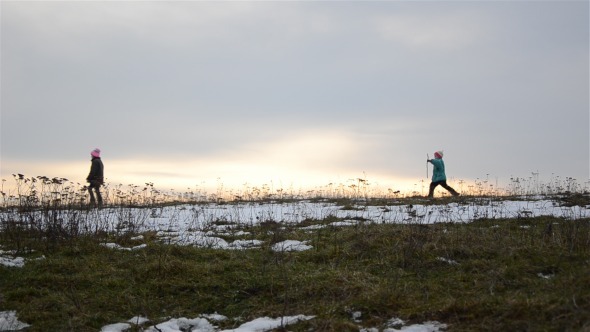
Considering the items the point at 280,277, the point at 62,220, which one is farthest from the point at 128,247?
the point at 280,277

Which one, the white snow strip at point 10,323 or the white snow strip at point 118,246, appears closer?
the white snow strip at point 10,323

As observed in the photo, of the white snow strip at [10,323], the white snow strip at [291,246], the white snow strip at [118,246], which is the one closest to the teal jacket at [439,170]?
the white snow strip at [291,246]

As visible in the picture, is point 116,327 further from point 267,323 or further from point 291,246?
point 291,246

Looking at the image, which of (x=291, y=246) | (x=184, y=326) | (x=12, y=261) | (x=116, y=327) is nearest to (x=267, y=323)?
(x=184, y=326)

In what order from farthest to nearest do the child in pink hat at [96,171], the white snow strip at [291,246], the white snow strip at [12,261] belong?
1. the child in pink hat at [96,171]
2. the white snow strip at [291,246]
3. the white snow strip at [12,261]

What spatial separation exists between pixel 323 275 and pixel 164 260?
2.07 metres

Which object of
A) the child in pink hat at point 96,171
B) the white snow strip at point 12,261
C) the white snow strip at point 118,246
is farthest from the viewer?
the child in pink hat at point 96,171

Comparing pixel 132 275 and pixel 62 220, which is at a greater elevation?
pixel 62 220

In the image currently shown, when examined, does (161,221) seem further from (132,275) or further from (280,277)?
(280,277)

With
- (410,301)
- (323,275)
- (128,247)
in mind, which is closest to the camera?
(410,301)

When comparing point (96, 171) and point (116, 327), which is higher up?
point (96, 171)

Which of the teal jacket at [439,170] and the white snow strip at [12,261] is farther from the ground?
the teal jacket at [439,170]

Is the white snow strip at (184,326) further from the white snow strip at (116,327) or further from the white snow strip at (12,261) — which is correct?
the white snow strip at (12,261)

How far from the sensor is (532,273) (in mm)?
4852
